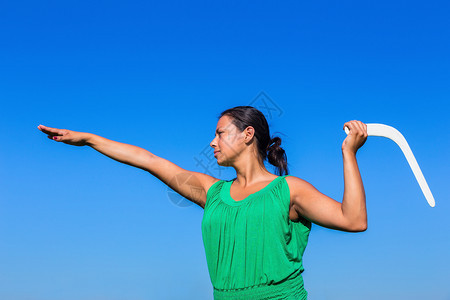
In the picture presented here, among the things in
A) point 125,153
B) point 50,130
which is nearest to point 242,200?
point 125,153

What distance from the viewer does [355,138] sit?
4.12m

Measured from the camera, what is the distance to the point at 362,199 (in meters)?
3.97

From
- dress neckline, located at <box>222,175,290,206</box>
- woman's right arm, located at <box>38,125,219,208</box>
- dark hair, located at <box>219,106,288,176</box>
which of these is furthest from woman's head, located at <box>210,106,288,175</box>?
woman's right arm, located at <box>38,125,219,208</box>

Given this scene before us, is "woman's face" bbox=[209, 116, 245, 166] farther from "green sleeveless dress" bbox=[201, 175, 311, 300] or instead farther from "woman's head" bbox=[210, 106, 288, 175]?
"green sleeveless dress" bbox=[201, 175, 311, 300]

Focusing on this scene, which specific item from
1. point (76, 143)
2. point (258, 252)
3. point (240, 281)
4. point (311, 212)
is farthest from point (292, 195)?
point (76, 143)

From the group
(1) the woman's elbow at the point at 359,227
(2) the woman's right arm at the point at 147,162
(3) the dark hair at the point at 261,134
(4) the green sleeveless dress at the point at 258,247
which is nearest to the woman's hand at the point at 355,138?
(1) the woman's elbow at the point at 359,227

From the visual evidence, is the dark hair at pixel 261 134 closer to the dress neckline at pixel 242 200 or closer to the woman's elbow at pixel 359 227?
the dress neckline at pixel 242 200

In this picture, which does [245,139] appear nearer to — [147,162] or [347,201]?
[147,162]

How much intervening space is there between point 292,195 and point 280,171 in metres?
0.77

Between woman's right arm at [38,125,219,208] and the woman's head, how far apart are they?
1.39 feet

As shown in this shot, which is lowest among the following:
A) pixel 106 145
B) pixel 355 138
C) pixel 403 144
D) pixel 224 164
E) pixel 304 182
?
pixel 304 182

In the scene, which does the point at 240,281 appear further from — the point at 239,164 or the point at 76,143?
the point at 76,143

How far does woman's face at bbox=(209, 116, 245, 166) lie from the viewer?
5.09 meters

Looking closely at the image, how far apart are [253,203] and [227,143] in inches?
28.5
